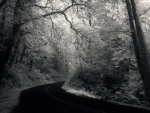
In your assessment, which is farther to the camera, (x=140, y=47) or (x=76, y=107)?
(x=140, y=47)

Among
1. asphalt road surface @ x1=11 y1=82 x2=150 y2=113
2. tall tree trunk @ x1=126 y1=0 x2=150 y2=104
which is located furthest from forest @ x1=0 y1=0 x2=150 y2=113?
asphalt road surface @ x1=11 y1=82 x2=150 y2=113

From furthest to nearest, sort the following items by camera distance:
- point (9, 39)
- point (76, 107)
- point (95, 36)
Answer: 1. point (95, 36)
2. point (9, 39)
3. point (76, 107)

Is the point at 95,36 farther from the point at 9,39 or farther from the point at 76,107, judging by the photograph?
the point at 76,107

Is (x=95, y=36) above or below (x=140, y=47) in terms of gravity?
above

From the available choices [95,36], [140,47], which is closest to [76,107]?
[140,47]

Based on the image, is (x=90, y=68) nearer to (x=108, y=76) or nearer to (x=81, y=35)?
(x=108, y=76)

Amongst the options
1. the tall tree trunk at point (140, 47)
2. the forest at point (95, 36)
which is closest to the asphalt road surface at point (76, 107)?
the forest at point (95, 36)

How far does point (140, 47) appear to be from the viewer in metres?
14.5

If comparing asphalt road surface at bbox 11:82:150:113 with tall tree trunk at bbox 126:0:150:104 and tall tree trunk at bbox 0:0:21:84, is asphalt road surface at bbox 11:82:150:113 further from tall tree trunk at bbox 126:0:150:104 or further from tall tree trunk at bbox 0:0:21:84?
tall tree trunk at bbox 0:0:21:84

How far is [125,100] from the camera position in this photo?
19.0 metres

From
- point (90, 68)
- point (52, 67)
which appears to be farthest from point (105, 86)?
point (52, 67)

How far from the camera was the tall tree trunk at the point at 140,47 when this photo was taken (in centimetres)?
1415

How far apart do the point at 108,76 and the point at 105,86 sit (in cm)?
106

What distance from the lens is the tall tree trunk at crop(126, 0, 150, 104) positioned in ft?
46.4
